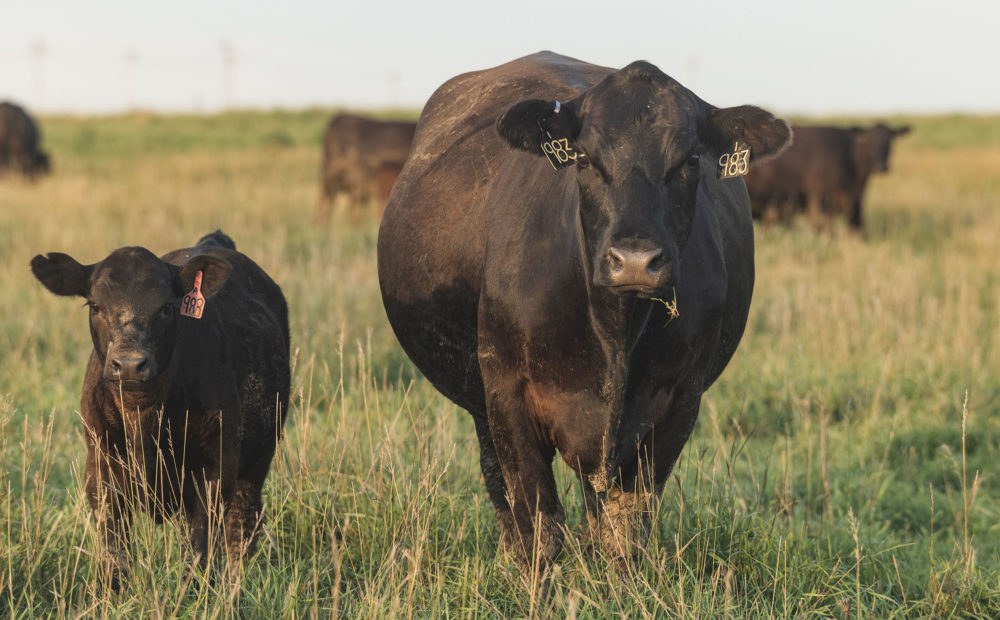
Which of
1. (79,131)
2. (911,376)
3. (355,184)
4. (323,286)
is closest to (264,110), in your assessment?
(79,131)

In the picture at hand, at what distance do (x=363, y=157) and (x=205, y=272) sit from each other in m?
16.6

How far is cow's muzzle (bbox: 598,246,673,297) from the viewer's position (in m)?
3.13

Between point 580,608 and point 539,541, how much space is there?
0.26 meters

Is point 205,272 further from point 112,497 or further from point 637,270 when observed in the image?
point 637,270

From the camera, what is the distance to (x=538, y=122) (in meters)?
3.67

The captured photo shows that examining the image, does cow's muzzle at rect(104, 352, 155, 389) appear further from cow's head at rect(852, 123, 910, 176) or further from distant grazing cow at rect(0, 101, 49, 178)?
distant grazing cow at rect(0, 101, 49, 178)

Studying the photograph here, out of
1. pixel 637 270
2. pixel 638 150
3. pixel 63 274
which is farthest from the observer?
pixel 63 274

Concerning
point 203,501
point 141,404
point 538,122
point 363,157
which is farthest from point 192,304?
point 363,157

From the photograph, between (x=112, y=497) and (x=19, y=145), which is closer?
(x=112, y=497)

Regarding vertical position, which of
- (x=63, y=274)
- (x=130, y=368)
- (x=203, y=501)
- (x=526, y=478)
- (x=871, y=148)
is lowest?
(x=203, y=501)

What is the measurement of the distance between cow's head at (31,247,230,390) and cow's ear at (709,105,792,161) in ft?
6.28

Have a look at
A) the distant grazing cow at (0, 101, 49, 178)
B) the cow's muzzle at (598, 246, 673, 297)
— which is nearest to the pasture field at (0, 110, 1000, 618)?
the cow's muzzle at (598, 246, 673, 297)

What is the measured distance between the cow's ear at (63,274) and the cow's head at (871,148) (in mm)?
15702

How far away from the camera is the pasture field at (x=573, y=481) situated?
3.82m
